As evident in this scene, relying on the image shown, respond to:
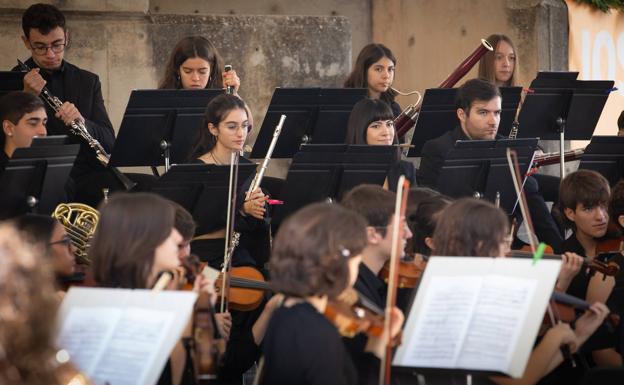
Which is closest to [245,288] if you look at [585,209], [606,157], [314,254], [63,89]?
[585,209]

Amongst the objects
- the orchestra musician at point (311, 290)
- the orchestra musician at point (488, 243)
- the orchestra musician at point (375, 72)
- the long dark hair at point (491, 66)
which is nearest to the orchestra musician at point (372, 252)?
the orchestra musician at point (488, 243)

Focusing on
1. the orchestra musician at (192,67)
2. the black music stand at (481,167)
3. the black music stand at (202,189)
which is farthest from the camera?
the orchestra musician at (192,67)

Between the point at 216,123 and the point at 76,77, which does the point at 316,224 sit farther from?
the point at 76,77

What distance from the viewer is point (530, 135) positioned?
645cm

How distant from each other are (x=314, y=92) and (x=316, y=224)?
9.38ft

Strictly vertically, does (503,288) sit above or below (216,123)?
below

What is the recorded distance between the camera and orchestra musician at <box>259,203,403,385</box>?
3035 mm

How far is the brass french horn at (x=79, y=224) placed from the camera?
187 inches

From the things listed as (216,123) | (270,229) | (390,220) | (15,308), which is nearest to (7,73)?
(216,123)

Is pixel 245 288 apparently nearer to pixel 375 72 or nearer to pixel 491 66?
pixel 375 72

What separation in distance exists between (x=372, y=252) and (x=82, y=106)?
2694 millimetres

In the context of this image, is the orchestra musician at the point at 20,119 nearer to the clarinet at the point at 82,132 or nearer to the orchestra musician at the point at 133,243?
the clarinet at the point at 82,132

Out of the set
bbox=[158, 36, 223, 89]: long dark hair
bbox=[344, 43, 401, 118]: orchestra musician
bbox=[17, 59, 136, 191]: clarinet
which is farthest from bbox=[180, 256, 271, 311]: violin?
bbox=[344, 43, 401, 118]: orchestra musician

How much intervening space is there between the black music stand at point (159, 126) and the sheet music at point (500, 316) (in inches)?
98.9
